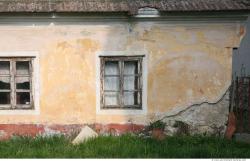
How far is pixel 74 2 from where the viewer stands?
855 centimetres

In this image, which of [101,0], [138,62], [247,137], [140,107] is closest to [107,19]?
[101,0]

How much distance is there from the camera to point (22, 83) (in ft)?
28.8

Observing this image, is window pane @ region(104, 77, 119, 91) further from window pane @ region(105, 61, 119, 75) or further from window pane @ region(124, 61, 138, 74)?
window pane @ region(124, 61, 138, 74)

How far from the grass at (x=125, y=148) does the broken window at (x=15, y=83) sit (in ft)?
2.78

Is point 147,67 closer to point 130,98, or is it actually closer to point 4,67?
point 130,98

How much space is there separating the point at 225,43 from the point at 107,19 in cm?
261

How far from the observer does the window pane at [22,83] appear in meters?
8.73

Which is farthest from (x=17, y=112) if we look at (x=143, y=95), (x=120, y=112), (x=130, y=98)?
(x=143, y=95)

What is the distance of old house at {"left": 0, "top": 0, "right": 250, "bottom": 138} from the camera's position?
861cm

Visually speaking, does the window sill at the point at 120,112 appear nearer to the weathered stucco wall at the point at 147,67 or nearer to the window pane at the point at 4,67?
the weathered stucco wall at the point at 147,67

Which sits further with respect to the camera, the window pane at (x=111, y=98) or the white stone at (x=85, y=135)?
the window pane at (x=111, y=98)

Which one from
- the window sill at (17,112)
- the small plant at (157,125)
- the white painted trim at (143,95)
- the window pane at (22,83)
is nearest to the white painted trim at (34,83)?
the window sill at (17,112)

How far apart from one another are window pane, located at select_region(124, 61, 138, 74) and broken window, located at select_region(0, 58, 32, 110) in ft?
6.85

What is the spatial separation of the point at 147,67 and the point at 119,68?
2.02ft
